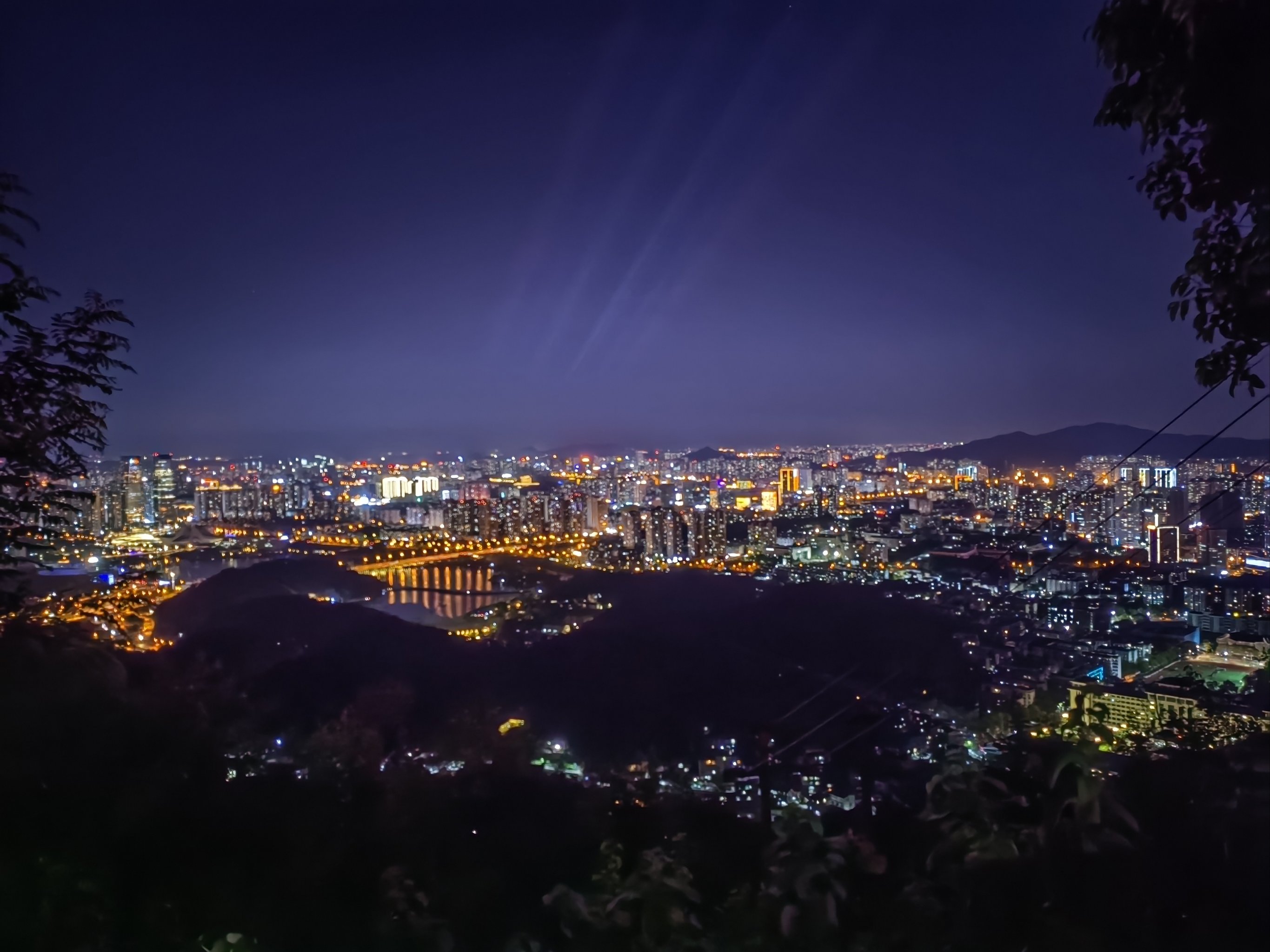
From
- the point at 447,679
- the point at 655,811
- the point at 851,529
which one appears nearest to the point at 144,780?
the point at 655,811

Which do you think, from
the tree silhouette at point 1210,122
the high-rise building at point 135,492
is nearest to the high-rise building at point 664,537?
the high-rise building at point 135,492

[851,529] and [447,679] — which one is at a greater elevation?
[851,529]

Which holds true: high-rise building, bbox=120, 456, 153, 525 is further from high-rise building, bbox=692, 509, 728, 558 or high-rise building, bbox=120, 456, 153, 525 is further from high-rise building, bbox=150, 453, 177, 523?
high-rise building, bbox=692, 509, 728, 558

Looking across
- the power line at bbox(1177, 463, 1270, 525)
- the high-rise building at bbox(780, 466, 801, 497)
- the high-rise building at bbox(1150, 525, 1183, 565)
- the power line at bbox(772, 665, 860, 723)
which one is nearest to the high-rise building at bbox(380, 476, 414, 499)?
the high-rise building at bbox(780, 466, 801, 497)

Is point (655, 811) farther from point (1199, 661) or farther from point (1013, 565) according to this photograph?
point (1013, 565)

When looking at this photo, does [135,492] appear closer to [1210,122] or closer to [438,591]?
[1210,122]
